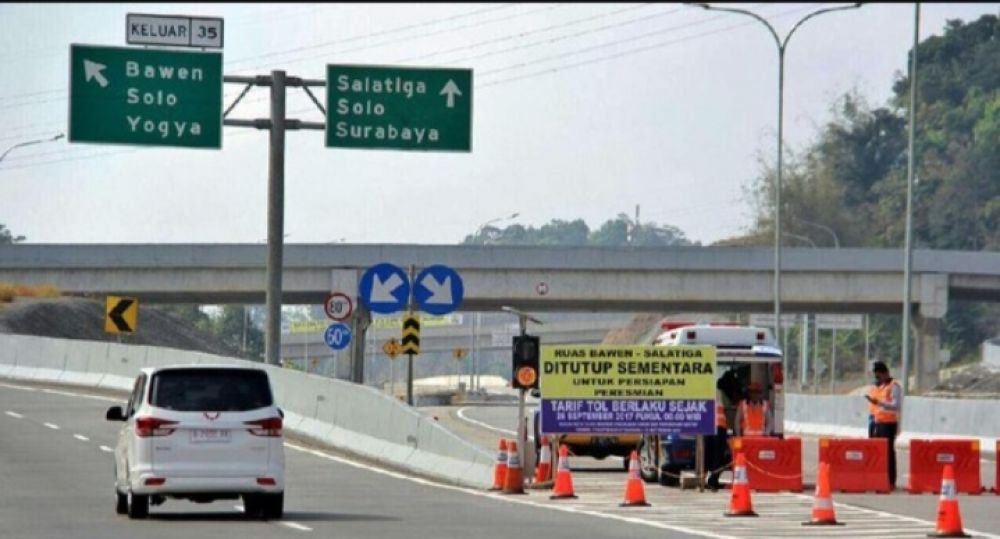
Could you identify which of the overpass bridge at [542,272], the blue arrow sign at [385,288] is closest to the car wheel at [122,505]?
the blue arrow sign at [385,288]

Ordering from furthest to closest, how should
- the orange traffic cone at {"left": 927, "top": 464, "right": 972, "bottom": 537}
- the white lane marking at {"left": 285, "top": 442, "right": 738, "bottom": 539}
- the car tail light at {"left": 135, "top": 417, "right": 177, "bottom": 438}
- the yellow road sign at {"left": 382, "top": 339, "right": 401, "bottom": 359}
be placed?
the yellow road sign at {"left": 382, "top": 339, "right": 401, "bottom": 359}
the car tail light at {"left": 135, "top": 417, "right": 177, "bottom": 438}
the white lane marking at {"left": 285, "top": 442, "right": 738, "bottom": 539}
the orange traffic cone at {"left": 927, "top": 464, "right": 972, "bottom": 537}

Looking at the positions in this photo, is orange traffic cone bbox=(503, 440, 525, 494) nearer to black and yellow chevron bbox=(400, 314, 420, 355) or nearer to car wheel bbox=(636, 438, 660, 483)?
car wheel bbox=(636, 438, 660, 483)

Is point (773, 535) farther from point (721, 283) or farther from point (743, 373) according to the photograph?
point (721, 283)

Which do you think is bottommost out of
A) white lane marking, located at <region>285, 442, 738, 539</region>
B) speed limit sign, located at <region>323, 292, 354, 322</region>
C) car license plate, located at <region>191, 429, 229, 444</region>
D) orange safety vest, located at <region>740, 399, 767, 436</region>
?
white lane marking, located at <region>285, 442, 738, 539</region>

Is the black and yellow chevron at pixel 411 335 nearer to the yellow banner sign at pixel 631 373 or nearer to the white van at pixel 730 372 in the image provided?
the white van at pixel 730 372

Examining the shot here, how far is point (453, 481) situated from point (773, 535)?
10.5 metres

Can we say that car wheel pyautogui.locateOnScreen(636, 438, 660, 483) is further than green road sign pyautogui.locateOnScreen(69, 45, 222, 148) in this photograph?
No

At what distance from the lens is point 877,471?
31719 millimetres

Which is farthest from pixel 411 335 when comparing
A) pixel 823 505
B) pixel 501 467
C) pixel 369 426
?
pixel 823 505

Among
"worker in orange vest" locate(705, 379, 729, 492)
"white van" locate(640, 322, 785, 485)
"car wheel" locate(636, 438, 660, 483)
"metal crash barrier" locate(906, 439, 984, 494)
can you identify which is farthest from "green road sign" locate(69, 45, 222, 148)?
"metal crash barrier" locate(906, 439, 984, 494)

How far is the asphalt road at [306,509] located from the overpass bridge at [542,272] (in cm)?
5088

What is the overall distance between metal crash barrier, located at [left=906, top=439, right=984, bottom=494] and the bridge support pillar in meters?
63.9

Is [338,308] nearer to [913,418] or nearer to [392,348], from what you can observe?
[392,348]

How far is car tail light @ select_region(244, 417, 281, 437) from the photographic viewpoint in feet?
82.9
